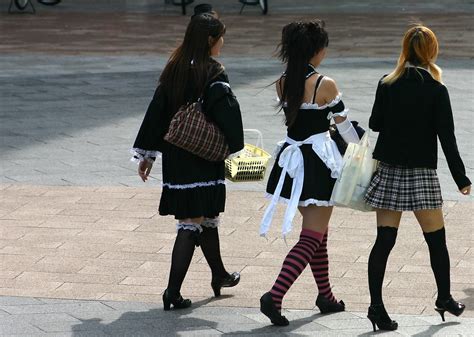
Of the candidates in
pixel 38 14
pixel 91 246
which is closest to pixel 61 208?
pixel 91 246

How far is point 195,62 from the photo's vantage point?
240 inches

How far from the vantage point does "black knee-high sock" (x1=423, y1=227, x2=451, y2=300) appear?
5902mm

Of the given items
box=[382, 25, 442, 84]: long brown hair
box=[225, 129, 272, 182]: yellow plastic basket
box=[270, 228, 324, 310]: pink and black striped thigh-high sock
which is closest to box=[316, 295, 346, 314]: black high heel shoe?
box=[270, 228, 324, 310]: pink and black striped thigh-high sock

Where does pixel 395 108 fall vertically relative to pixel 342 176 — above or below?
above

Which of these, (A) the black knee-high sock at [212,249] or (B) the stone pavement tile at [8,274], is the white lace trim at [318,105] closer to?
(A) the black knee-high sock at [212,249]

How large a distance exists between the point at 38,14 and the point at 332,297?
19.7 meters

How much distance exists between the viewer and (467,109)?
12688 mm

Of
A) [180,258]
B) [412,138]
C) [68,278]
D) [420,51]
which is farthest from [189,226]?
[420,51]

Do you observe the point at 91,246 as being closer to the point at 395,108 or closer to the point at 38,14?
the point at 395,108

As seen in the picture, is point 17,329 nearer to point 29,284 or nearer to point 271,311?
point 29,284

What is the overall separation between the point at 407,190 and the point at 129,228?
2819 millimetres

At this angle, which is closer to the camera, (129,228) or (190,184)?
(190,184)

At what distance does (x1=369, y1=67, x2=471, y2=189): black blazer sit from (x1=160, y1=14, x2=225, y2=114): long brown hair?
3.22 ft

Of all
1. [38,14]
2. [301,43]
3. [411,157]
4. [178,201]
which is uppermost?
[301,43]
